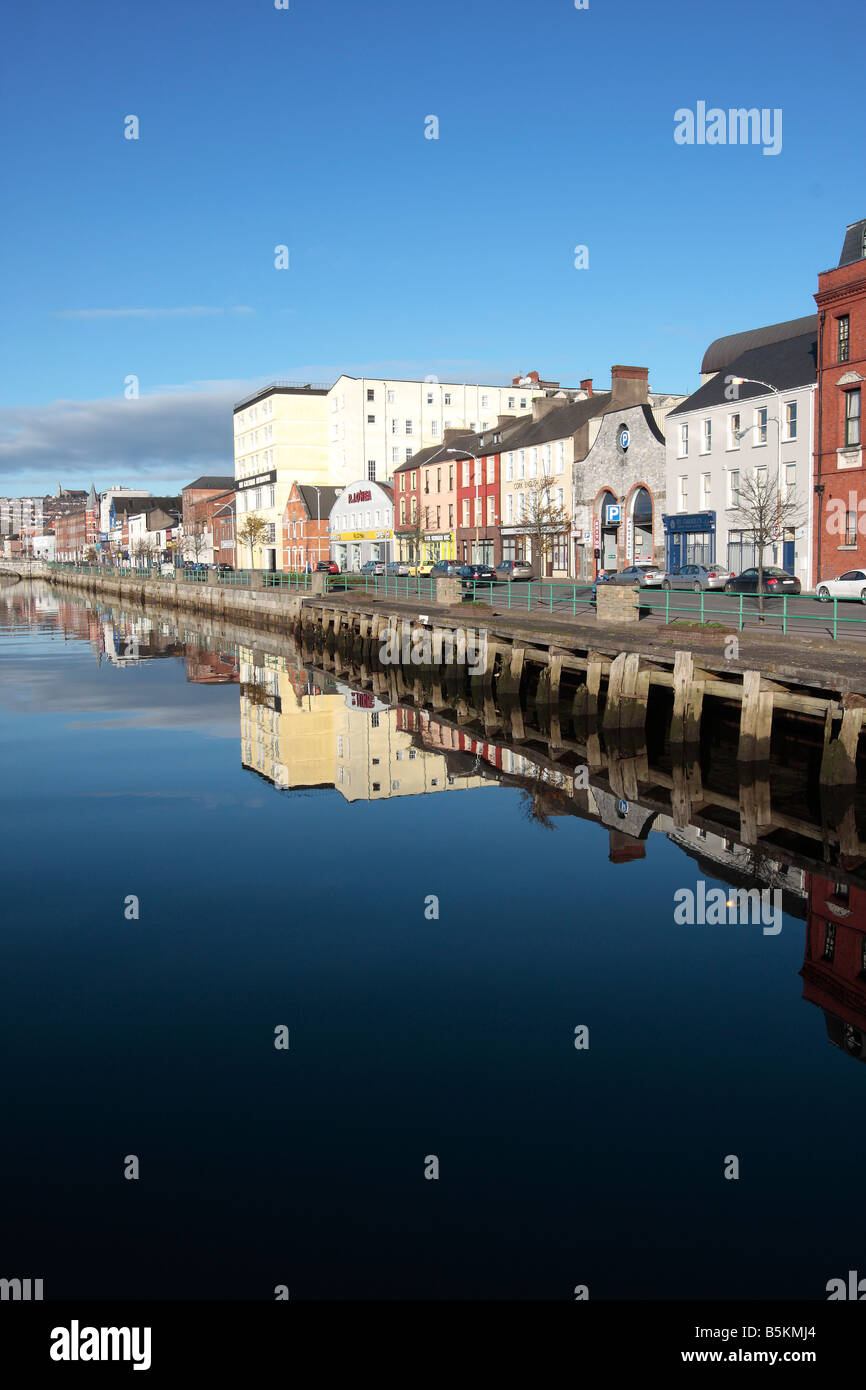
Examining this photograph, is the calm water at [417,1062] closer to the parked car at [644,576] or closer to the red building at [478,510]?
the parked car at [644,576]

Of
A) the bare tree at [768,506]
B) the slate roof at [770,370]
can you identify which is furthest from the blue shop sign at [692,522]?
the slate roof at [770,370]

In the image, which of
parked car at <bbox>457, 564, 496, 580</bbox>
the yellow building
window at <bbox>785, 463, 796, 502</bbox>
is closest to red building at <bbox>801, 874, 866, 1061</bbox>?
window at <bbox>785, 463, 796, 502</bbox>

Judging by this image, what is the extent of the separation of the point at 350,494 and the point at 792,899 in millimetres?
87027

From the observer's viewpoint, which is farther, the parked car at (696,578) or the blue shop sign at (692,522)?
the blue shop sign at (692,522)

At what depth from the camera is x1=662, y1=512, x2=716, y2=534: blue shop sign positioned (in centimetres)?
5419

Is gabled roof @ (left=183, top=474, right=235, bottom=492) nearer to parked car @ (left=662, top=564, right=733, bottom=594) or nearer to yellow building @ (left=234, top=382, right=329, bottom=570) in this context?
yellow building @ (left=234, top=382, right=329, bottom=570)

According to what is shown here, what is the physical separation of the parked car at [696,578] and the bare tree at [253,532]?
70.2m

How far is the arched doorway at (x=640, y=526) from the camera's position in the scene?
5997 cm

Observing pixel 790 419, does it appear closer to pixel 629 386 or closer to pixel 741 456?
pixel 741 456

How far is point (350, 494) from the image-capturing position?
9838 centimetres

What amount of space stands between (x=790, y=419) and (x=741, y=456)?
135 inches

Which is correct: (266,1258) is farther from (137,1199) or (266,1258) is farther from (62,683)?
(62,683)

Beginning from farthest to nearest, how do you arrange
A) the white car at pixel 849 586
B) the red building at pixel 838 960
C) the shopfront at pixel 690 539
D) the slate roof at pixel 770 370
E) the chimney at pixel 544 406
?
the chimney at pixel 544 406
the shopfront at pixel 690 539
the slate roof at pixel 770 370
the white car at pixel 849 586
the red building at pixel 838 960

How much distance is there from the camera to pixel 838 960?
40.9ft
